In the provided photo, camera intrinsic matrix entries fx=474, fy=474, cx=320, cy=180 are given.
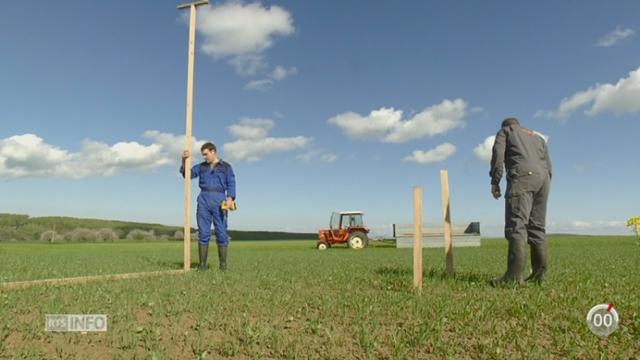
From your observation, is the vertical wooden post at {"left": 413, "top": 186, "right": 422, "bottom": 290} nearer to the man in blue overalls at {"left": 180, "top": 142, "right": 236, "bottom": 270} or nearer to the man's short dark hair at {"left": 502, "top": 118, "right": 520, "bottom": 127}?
the man's short dark hair at {"left": 502, "top": 118, "right": 520, "bottom": 127}

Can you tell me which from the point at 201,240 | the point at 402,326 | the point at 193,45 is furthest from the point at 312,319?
the point at 193,45

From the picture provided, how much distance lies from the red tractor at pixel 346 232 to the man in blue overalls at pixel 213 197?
72.0 feet

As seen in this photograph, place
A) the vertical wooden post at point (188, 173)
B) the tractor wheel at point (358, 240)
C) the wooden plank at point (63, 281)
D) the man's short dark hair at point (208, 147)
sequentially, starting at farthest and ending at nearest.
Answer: the tractor wheel at point (358, 240)
the man's short dark hair at point (208, 147)
the vertical wooden post at point (188, 173)
the wooden plank at point (63, 281)

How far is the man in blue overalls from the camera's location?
365 inches

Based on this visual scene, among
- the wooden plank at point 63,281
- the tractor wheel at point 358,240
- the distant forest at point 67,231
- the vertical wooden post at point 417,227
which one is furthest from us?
the distant forest at point 67,231

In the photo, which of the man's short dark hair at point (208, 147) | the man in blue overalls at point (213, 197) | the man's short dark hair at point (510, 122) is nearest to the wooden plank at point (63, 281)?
the man in blue overalls at point (213, 197)

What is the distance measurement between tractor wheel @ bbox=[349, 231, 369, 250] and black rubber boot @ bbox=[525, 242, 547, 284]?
81.5 ft

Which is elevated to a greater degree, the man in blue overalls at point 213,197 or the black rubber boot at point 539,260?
the man in blue overalls at point 213,197

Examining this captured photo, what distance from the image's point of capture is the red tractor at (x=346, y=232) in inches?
1236

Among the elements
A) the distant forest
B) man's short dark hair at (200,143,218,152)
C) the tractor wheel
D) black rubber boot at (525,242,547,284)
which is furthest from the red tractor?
black rubber boot at (525,242,547,284)

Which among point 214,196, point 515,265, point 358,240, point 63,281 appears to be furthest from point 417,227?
point 358,240

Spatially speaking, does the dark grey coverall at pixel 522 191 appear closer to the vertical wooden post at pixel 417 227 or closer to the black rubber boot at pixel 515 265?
the black rubber boot at pixel 515 265

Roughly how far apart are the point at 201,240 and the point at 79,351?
19.2 ft

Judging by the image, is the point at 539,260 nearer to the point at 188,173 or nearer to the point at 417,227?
the point at 417,227
